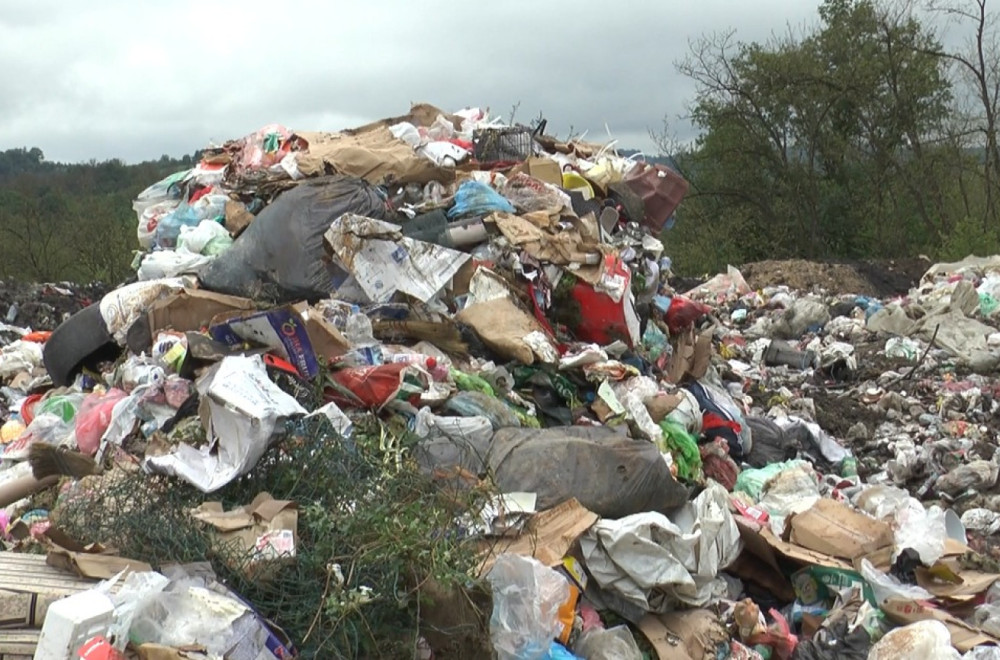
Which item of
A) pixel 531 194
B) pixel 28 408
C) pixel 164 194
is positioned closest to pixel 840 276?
pixel 531 194

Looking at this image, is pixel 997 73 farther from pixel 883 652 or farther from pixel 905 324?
pixel 883 652

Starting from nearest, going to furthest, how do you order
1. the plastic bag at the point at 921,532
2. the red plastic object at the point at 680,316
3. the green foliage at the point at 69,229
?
1. the plastic bag at the point at 921,532
2. the red plastic object at the point at 680,316
3. the green foliage at the point at 69,229

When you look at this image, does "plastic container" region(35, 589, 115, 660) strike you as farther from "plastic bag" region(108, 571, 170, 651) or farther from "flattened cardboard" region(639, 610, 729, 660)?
"flattened cardboard" region(639, 610, 729, 660)

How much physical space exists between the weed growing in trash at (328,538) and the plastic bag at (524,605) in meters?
0.14

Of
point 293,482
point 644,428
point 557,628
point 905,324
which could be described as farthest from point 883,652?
point 905,324

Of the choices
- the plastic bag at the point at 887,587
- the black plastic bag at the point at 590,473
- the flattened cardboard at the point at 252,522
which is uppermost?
the flattened cardboard at the point at 252,522

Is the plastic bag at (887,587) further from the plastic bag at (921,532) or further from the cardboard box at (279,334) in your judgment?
the cardboard box at (279,334)

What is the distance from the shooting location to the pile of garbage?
2.89m

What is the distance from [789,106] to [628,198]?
16934 millimetres

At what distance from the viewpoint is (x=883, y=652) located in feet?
11.1

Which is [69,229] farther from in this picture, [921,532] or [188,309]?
[921,532]

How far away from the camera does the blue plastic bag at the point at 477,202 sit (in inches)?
229

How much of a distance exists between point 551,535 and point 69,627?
5.57 feet

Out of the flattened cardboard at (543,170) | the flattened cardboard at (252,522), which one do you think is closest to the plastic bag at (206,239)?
the flattened cardboard at (543,170)
